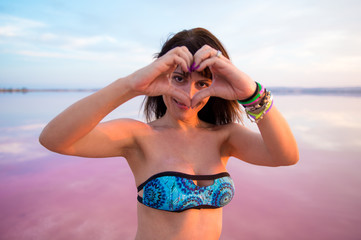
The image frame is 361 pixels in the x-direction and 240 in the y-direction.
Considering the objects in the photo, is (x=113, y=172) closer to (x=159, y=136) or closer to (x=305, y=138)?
(x=159, y=136)

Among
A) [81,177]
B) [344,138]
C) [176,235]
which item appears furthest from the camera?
[344,138]

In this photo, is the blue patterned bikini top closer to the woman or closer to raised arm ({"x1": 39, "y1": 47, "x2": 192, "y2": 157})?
the woman

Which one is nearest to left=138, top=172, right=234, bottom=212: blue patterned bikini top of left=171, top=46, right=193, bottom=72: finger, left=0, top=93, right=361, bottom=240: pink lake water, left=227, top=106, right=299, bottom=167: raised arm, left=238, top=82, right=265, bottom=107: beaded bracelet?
left=227, top=106, right=299, bottom=167: raised arm

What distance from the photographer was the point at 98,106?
1276 millimetres

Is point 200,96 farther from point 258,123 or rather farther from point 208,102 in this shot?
point 208,102

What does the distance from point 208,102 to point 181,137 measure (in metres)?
0.49

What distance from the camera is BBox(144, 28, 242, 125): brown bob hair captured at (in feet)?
5.87

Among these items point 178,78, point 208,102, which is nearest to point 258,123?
point 178,78

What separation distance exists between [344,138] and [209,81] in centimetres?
658

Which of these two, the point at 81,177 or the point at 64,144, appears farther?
the point at 81,177

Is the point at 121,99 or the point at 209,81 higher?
the point at 209,81

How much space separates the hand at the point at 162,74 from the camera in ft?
4.21

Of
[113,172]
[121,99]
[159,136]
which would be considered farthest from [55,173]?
[121,99]

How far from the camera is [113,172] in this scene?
4656mm
